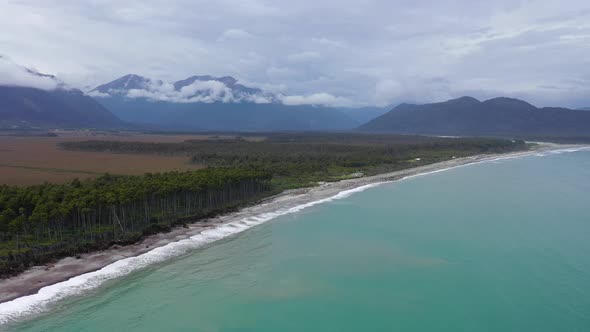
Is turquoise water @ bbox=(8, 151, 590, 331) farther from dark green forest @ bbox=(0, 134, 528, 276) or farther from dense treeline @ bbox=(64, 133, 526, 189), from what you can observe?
dense treeline @ bbox=(64, 133, 526, 189)

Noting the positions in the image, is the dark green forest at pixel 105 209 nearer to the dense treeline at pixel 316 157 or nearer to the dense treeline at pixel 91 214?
the dense treeline at pixel 91 214

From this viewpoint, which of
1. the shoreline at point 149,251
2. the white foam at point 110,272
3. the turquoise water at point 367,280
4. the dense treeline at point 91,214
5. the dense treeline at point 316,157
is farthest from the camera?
the dense treeline at point 316,157

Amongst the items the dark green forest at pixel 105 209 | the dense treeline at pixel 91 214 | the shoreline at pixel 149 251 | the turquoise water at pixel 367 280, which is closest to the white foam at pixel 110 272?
the shoreline at pixel 149 251

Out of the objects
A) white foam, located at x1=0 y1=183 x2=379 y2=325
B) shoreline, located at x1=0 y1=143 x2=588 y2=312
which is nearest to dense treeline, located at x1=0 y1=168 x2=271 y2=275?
shoreline, located at x1=0 y1=143 x2=588 y2=312

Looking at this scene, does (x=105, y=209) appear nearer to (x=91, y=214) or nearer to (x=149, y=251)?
(x=91, y=214)

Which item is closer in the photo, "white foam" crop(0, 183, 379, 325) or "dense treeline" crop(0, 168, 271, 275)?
"white foam" crop(0, 183, 379, 325)

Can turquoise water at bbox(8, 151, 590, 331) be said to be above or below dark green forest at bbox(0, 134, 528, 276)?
below

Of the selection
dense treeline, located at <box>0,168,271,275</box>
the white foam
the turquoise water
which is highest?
dense treeline, located at <box>0,168,271,275</box>
